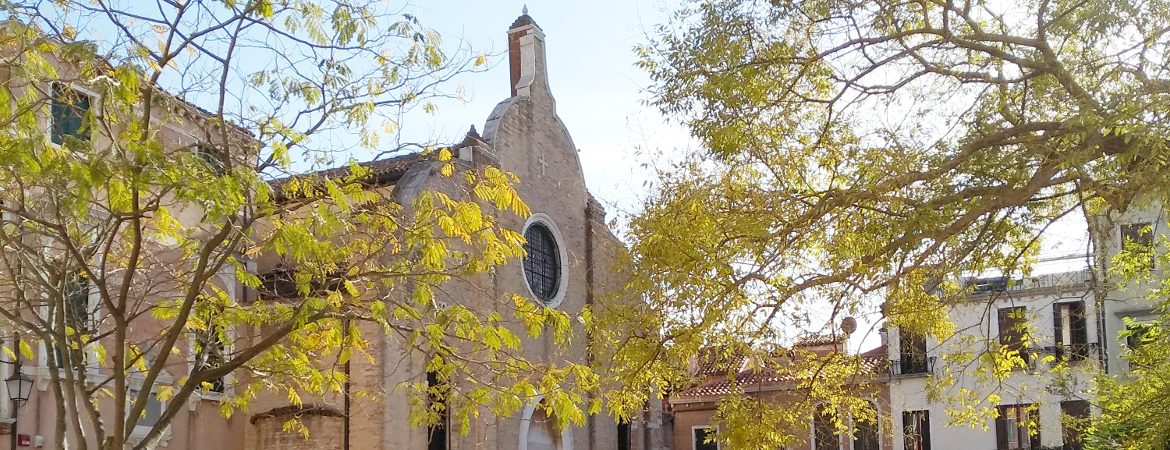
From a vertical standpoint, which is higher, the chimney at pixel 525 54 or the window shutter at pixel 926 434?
the chimney at pixel 525 54

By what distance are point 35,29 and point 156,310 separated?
111 inches

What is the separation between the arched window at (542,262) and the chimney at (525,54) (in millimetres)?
2907

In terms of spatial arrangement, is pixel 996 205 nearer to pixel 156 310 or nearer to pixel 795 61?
pixel 795 61

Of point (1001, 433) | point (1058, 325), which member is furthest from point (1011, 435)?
point (1058, 325)

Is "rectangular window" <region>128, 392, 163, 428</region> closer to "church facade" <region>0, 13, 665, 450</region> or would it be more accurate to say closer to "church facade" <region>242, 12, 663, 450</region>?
"church facade" <region>0, 13, 665, 450</region>

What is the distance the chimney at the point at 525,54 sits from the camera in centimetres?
2830

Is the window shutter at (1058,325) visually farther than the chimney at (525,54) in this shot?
Yes

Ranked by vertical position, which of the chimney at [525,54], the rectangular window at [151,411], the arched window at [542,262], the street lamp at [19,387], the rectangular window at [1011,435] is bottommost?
the rectangular window at [1011,435]

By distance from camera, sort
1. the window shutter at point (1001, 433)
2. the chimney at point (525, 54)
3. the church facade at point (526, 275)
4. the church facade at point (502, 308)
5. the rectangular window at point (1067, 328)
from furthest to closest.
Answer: the window shutter at point (1001, 433)
the rectangular window at point (1067, 328)
the chimney at point (525, 54)
the church facade at point (526, 275)
the church facade at point (502, 308)

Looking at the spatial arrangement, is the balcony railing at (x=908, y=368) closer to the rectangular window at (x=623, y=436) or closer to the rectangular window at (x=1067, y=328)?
the rectangular window at (x=1067, y=328)

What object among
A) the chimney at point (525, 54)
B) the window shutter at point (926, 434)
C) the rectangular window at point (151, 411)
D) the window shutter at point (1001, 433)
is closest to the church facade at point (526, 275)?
the chimney at point (525, 54)

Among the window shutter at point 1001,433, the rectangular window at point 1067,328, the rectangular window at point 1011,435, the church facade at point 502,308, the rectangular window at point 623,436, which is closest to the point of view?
the church facade at point 502,308

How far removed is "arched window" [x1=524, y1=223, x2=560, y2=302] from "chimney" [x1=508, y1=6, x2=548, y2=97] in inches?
114

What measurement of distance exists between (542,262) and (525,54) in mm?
4426
